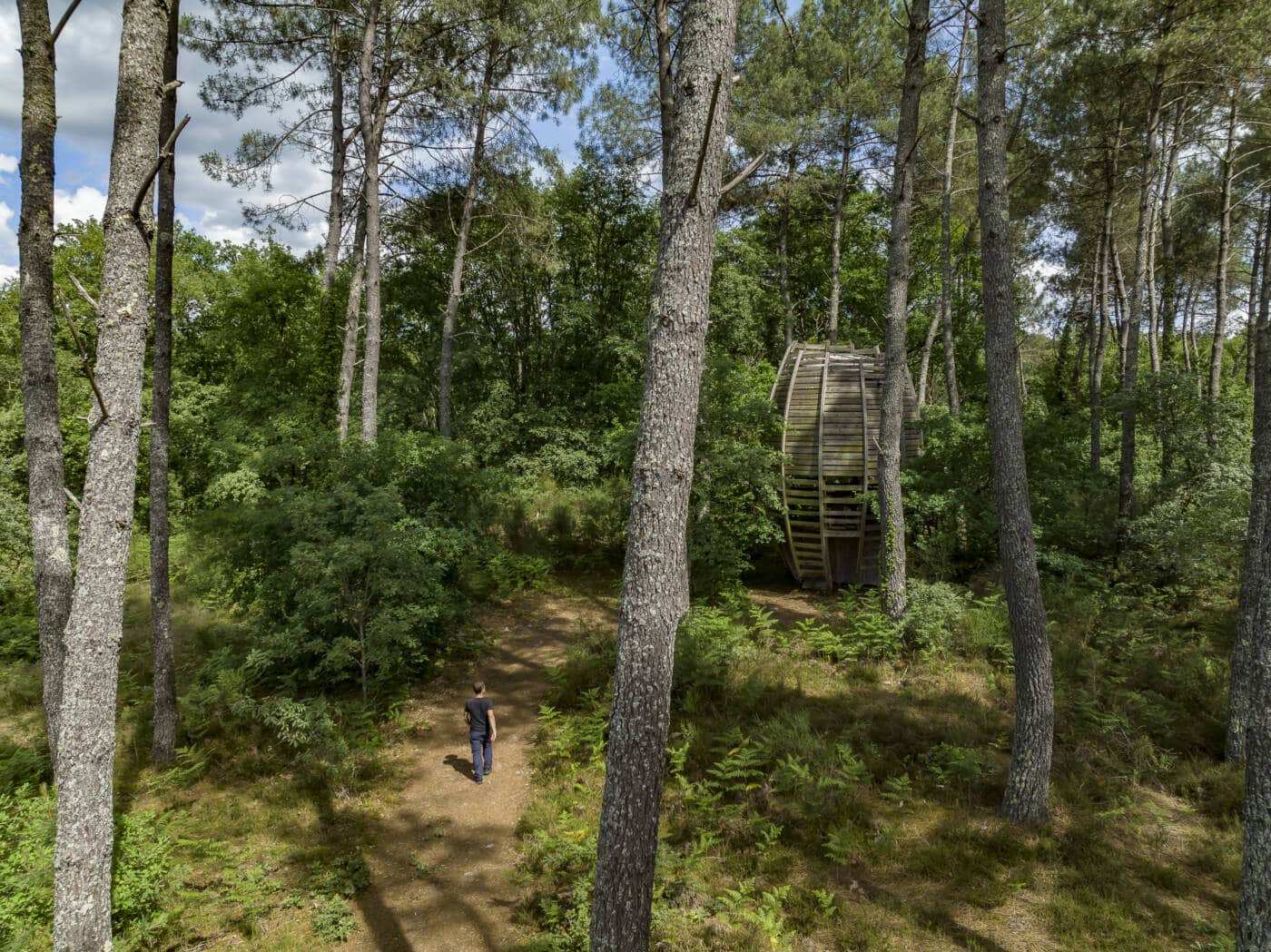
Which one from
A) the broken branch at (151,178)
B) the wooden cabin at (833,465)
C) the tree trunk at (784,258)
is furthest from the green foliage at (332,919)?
the tree trunk at (784,258)

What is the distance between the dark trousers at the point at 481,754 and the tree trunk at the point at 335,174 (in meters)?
11.8

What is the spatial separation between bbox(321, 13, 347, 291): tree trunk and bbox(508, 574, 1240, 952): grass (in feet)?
37.3

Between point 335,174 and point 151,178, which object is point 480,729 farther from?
point 335,174

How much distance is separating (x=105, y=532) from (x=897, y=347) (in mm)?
10067

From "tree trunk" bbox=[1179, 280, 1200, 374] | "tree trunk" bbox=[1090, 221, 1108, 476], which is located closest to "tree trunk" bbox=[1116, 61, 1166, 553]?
"tree trunk" bbox=[1090, 221, 1108, 476]

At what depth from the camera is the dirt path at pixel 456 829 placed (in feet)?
18.6

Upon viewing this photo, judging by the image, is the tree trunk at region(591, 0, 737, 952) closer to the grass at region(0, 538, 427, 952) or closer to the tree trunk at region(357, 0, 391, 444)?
the grass at region(0, 538, 427, 952)

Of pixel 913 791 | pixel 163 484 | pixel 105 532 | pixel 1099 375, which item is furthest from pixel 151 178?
pixel 1099 375

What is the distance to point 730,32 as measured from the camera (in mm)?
3889

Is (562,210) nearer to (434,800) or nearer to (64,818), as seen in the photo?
(434,800)

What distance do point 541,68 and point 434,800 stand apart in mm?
16172

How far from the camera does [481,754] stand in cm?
795

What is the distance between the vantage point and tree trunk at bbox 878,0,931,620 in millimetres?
9750

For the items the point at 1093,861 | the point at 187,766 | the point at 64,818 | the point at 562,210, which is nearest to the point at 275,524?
the point at 187,766
